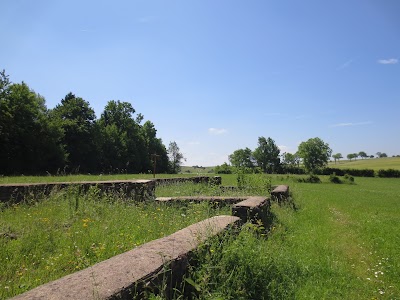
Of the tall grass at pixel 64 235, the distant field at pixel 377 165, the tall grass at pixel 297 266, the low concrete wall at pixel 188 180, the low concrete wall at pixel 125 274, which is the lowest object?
the tall grass at pixel 297 266

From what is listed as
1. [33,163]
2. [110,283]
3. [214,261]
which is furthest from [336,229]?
[33,163]

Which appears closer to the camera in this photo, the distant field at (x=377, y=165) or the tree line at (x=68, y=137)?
the tree line at (x=68, y=137)

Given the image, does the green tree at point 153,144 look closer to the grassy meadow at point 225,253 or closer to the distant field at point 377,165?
the distant field at point 377,165

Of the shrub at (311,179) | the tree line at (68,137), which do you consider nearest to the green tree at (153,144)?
the tree line at (68,137)

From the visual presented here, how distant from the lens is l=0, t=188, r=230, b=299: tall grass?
356cm

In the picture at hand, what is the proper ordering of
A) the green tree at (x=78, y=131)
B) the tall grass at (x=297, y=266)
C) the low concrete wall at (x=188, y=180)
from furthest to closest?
the green tree at (x=78, y=131), the low concrete wall at (x=188, y=180), the tall grass at (x=297, y=266)

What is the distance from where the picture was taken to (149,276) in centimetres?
238

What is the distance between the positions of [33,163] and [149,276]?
33.3 meters

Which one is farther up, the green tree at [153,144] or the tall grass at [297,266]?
the green tree at [153,144]

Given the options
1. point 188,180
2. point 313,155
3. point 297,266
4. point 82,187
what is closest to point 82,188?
point 82,187

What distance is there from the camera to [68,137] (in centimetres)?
4259

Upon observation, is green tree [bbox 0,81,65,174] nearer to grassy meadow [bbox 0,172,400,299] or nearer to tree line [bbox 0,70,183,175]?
tree line [bbox 0,70,183,175]

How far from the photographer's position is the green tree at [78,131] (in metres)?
42.3

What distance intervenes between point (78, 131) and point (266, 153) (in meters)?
63.5
